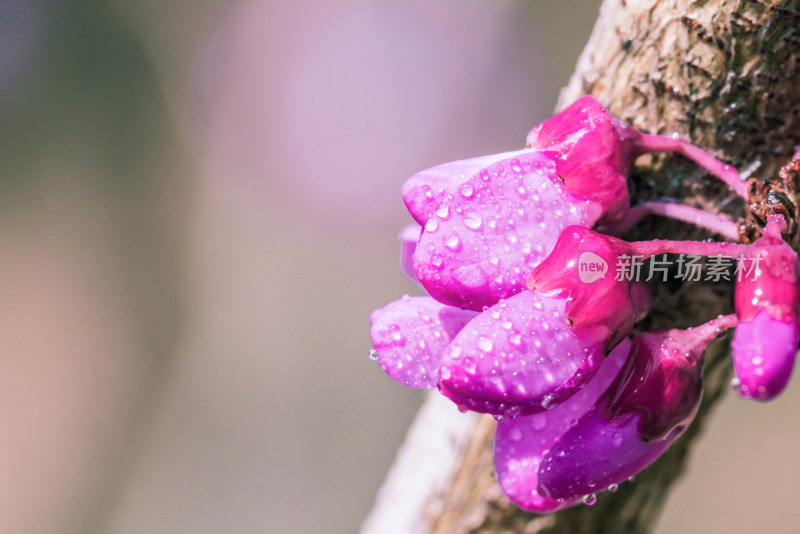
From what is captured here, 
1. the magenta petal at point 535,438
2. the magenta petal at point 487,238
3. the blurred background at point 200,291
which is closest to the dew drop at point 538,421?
the magenta petal at point 535,438

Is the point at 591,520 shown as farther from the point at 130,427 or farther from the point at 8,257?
the point at 8,257

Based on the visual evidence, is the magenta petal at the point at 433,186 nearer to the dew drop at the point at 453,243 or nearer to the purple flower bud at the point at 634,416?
the dew drop at the point at 453,243

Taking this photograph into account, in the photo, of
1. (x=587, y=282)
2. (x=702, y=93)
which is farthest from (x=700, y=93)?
(x=587, y=282)

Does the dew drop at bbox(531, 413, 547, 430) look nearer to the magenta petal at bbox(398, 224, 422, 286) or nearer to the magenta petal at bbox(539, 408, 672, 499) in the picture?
the magenta petal at bbox(539, 408, 672, 499)

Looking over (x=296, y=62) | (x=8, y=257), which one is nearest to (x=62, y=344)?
(x=8, y=257)

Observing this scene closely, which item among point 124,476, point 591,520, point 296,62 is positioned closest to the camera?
point 591,520

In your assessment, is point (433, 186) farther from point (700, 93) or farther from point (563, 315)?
point (700, 93)
